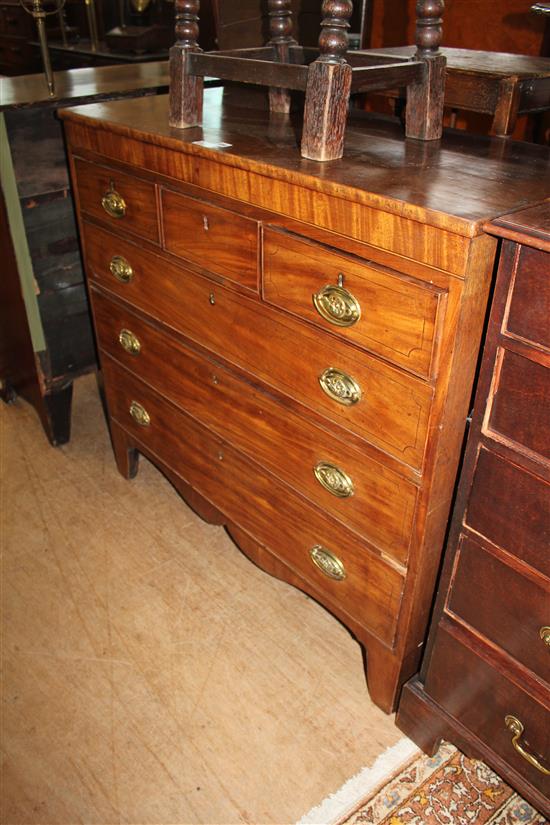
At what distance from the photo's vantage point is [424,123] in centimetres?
129

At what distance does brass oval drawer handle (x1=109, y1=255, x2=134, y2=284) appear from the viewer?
5.44 feet

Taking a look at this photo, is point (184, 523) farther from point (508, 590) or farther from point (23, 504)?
point (508, 590)

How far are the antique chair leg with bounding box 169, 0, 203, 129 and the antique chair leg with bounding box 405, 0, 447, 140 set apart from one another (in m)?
0.43

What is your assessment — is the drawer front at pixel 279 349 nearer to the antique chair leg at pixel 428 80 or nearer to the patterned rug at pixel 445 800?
the antique chair leg at pixel 428 80

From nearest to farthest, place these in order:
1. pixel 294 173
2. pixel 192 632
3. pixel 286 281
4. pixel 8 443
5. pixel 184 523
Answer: pixel 294 173 < pixel 286 281 < pixel 192 632 < pixel 184 523 < pixel 8 443

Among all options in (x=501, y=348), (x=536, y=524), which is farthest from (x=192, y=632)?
(x=501, y=348)

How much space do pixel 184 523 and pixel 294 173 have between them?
1.25 metres

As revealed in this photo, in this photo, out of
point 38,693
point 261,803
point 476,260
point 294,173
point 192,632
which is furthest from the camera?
point 192,632

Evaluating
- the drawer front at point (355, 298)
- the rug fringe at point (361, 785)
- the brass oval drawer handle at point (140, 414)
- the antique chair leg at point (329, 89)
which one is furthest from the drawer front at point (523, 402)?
the brass oval drawer handle at point (140, 414)

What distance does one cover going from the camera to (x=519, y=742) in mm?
1211

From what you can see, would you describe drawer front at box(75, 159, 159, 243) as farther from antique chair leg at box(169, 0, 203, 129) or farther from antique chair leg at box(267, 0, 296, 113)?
antique chair leg at box(267, 0, 296, 113)

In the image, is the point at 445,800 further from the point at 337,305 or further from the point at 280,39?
the point at 280,39

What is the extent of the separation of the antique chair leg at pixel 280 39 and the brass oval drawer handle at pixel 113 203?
40cm

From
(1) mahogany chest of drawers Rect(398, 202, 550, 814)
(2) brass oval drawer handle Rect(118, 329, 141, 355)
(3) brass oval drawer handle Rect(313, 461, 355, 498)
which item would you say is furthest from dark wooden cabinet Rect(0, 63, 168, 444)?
(1) mahogany chest of drawers Rect(398, 202, 550, 814)
